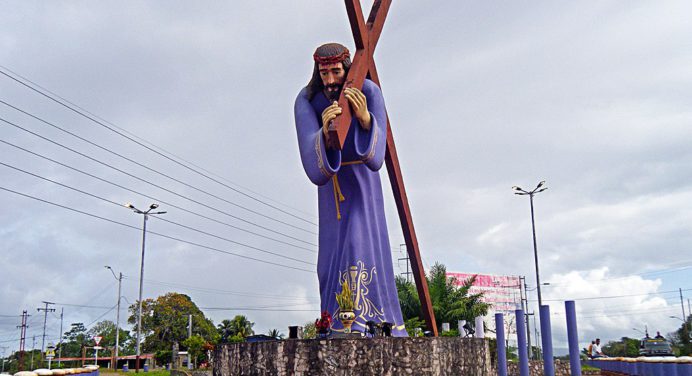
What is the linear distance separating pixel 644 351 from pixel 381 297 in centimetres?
1456

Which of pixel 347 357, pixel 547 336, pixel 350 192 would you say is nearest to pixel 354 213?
pixel 350 192

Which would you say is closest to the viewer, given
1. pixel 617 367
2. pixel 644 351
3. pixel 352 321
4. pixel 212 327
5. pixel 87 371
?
pixel 352 321

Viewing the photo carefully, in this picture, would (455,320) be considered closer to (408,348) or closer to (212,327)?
(408,348)

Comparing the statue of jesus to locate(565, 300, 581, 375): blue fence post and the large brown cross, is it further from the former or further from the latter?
locate(565, 300, 581, 375): blue fence post

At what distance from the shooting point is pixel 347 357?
9.08 m

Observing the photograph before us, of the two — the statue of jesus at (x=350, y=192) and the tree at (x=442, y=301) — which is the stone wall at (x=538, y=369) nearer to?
the tree at (x=442, y=301)

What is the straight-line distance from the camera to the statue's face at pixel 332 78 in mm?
12453

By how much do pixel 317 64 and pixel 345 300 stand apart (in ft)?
15.0

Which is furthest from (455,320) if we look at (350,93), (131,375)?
(350,93)

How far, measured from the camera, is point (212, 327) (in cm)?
4584

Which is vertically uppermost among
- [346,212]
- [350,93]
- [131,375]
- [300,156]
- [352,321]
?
[350,93]

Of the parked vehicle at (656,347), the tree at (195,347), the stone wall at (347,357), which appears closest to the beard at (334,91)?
the stone wall at (347,357)

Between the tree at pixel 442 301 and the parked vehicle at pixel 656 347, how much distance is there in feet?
19.4

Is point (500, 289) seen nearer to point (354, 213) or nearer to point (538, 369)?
point (538, 369)
